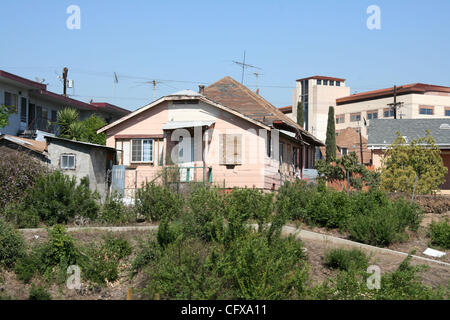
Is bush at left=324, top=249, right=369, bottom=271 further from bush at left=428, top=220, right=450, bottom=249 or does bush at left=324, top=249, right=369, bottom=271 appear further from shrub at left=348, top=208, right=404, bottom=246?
bush at left=428, top=220, right=450, bottom=249

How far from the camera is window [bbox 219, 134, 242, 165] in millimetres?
23047

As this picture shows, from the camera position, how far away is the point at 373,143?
34.6 metres

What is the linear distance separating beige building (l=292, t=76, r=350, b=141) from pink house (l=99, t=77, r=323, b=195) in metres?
66.7

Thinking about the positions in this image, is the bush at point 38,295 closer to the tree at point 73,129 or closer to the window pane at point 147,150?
the window pane at point 147,150

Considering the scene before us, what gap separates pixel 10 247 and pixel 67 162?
925 cm

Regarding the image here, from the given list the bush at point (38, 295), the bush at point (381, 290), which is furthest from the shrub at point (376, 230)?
the bush at point (38, 295)

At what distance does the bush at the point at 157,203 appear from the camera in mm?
15906

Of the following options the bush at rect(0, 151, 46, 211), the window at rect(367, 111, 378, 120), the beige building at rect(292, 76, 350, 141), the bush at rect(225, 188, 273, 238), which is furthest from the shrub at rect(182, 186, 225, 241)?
the window at rect(367, 111, 378, 120)

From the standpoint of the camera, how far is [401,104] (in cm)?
8138

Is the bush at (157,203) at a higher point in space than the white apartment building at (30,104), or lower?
lower

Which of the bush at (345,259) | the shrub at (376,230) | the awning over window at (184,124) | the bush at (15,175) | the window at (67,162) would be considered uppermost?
the awning over window at (184,124)

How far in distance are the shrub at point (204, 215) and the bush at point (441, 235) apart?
5.97 metres
